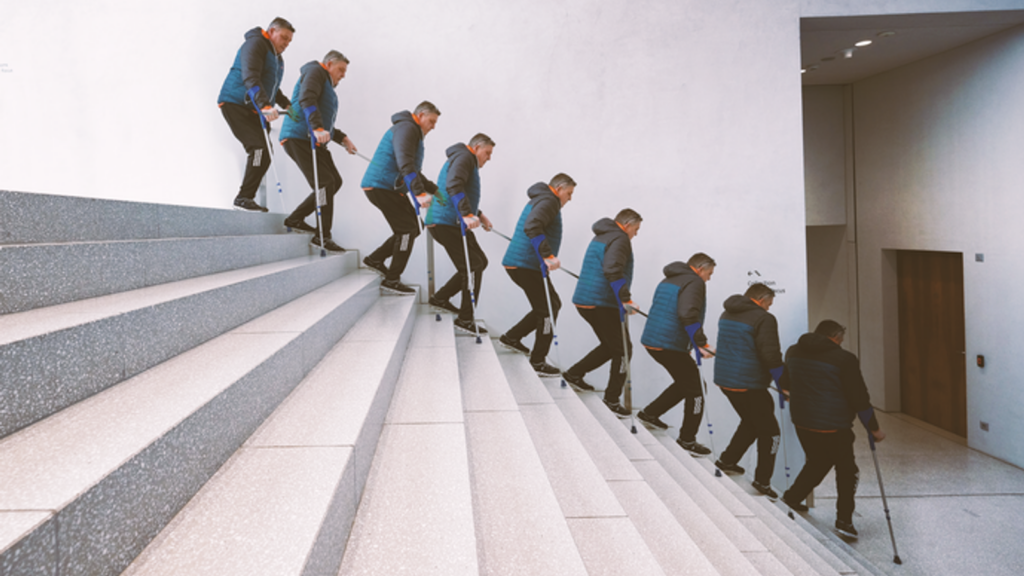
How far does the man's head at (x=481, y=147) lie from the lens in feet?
13.1

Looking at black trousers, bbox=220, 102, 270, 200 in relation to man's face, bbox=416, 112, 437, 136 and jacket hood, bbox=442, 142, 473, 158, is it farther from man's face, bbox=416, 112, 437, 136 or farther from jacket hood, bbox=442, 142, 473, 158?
jacket hood, bbox=442, 142, 473, 158

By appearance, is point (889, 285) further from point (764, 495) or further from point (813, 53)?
point (764, 495)

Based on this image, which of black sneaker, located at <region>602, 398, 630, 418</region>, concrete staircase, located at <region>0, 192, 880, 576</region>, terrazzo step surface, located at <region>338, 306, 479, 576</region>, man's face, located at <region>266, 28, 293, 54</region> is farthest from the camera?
black sneaker, located at <region>602, 398, 630, 418</region>

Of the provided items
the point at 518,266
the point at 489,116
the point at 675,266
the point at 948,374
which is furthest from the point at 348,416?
the point at 948,374

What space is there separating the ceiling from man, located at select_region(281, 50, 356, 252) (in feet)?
15.4

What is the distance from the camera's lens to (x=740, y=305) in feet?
14.1

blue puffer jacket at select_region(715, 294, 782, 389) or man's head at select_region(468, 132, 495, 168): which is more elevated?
man's head at select_region(468, 132, 495, 168)

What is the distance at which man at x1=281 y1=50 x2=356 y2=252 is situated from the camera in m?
3.91

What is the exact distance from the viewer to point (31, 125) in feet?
16.1

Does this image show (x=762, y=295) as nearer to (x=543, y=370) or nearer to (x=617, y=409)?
(x=617, y=409)

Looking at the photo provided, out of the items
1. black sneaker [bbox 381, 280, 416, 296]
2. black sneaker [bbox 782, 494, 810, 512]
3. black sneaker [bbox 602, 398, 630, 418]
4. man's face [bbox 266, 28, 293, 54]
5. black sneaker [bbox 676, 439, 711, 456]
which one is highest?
man's face [bbox 266, 28, 293, 54]

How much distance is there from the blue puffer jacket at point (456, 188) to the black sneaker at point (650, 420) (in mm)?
2174

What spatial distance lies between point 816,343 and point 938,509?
7.31 feet

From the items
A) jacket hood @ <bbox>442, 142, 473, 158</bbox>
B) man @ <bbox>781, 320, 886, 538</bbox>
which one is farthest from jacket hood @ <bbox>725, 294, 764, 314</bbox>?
jacket hood @ <bbox>442, 142, 473, 158</bbox>
